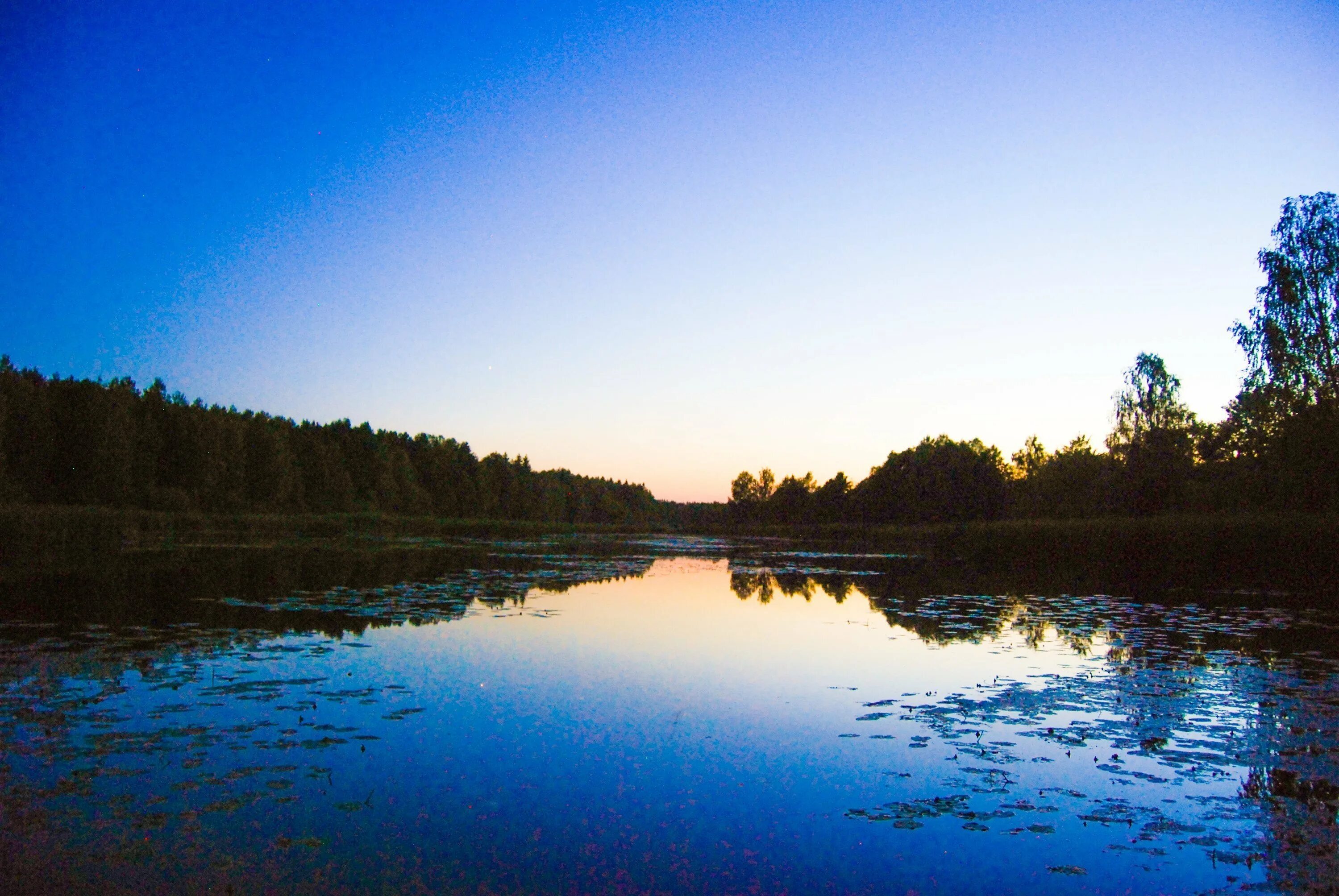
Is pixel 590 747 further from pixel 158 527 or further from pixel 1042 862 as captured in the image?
pixel 158 527

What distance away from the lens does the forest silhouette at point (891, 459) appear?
33.2 m

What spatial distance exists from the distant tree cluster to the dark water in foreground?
149 ft

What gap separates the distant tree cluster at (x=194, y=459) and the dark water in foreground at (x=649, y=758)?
4528cm

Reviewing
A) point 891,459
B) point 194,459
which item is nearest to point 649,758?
point 194,459

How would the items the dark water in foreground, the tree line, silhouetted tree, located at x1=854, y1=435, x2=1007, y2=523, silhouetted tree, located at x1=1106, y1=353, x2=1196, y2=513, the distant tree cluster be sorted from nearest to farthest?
1. the dark water in foreground
2. the tree line
3. silhouetted tree, located at x1=1106, y1=353, x2=1196, y2=513
4. the distant tree cluster
5. silhouetted tree, located at x1=854, y1=435, x2=1007, y2=523

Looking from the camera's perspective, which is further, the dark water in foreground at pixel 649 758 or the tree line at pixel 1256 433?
the tree line at pixel 1256 433

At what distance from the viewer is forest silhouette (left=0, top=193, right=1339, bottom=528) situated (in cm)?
3325

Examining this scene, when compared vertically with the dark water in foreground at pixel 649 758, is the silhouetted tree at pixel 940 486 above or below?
above

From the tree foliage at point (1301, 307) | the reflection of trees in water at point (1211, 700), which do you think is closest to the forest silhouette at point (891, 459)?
the tree foliage at point (1301, 307)

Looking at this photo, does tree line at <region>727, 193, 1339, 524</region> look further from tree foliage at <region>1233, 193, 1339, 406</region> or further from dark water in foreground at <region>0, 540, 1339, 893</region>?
dark water in foreground at <region>0, 540, 1339, 893</region>

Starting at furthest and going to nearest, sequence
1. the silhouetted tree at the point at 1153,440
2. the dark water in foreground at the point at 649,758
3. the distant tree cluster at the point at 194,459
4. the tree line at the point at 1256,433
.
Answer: the distant tree cluster at the point at 194,459, the silhouetted tree at the point at 1153,440, the tree line at the point at 1256,433, the dark water in foreground at the point at 649,758

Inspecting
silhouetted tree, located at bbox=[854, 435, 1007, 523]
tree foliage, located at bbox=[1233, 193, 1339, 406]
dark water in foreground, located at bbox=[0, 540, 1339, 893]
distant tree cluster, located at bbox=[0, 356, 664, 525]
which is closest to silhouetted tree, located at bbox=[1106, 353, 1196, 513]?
tree foliage, located at bbox=[1233, 193, 1339, 406]

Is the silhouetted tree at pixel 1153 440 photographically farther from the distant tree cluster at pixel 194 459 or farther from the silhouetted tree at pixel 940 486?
the distant tree cluster at pixel 194 459

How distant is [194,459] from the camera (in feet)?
204
